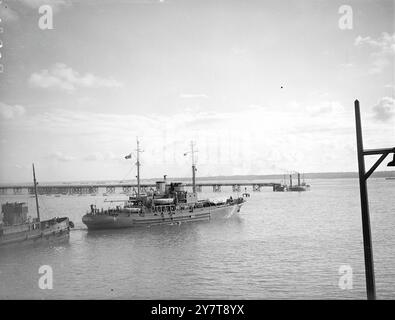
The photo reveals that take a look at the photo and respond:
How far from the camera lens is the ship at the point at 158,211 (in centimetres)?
3328

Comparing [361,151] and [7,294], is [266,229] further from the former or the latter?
[361,151]

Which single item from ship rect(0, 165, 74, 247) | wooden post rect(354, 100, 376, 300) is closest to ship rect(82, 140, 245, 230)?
ship rect(0, 165, 74, 247)

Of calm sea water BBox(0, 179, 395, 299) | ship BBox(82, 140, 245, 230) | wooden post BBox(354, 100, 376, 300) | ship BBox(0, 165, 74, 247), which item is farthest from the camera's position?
ship BBox(82, 140, 245, 230)

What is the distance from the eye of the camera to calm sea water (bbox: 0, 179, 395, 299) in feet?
43.3

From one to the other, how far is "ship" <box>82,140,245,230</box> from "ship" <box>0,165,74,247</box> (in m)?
5.19

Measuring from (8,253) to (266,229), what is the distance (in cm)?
2227

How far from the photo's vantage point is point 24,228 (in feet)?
75.5

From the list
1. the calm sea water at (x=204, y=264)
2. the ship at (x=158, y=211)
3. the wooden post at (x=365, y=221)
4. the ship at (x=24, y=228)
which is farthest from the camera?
the ship at (x=158, y=211)

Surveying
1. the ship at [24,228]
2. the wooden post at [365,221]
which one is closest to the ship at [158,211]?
the ship at [24,228]

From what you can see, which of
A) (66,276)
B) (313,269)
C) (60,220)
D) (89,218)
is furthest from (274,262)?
(89,218)

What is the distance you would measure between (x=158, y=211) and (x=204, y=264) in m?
18.6

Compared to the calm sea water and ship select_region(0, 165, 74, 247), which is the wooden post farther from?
ship select_region(0, 165, 74, 247)

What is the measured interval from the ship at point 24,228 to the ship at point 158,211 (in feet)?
17.0

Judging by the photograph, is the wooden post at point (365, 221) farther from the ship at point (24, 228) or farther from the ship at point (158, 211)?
the ship at point (158, 211)
